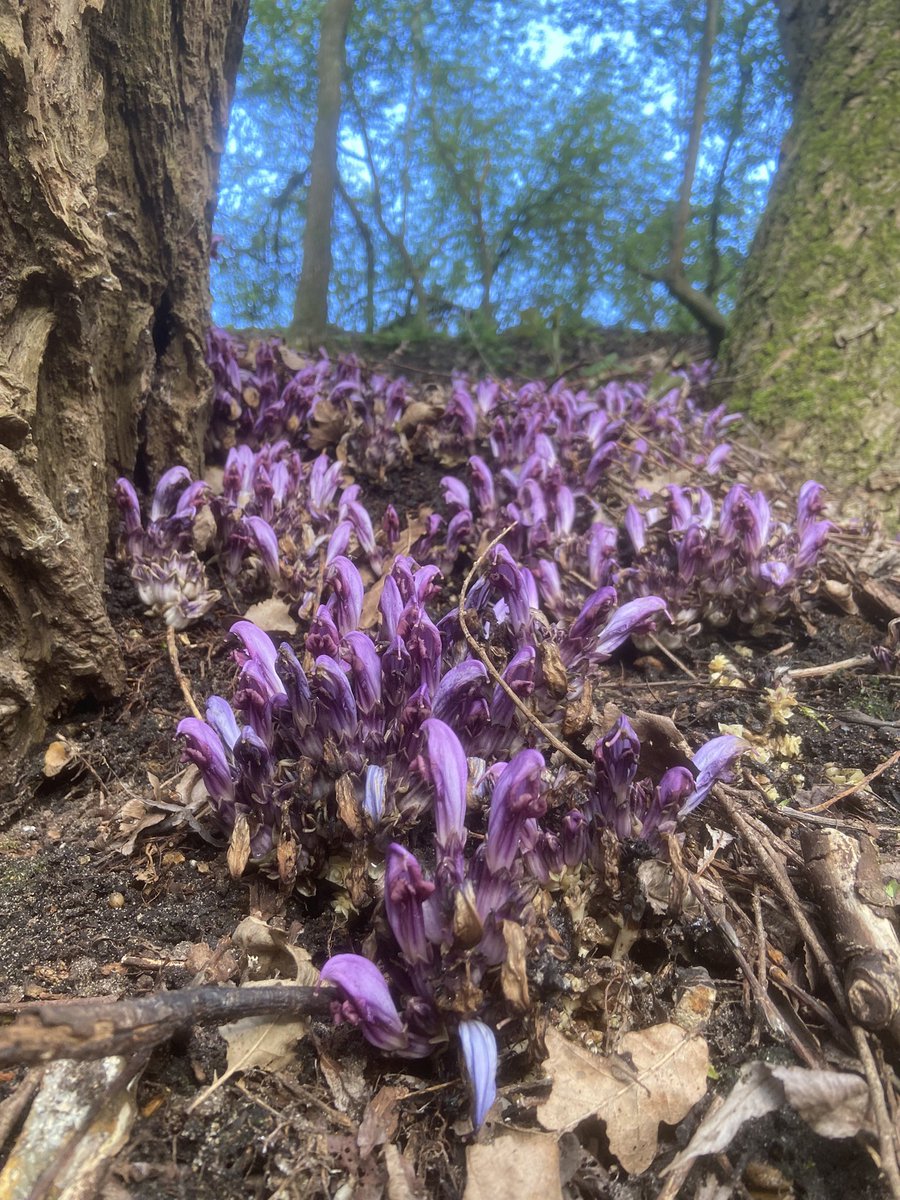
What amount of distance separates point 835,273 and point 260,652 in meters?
5.55

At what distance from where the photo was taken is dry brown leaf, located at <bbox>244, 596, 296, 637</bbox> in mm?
3330

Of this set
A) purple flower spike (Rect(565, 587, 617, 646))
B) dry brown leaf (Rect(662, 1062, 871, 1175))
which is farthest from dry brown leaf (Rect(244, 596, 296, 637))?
dry brown leaf (Rect(662, 1062, 871, 1175))

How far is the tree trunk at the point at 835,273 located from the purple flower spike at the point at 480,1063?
4.65 meters

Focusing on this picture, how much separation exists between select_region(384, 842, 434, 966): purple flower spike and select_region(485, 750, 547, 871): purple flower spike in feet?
0.65

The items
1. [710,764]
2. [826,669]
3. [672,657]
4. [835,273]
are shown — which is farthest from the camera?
[835,273]

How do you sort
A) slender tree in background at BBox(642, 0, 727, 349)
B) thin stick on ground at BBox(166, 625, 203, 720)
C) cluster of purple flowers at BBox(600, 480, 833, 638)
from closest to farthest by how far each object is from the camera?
thin stick on ground at BBox(166, 625, 203, 720)
cluster of purple flowers at BBox(600, 480, 833, 638)
slender tree in background at BBox(642, 0, 727, 349)

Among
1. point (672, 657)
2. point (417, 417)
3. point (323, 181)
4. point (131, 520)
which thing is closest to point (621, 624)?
point (672, 657)

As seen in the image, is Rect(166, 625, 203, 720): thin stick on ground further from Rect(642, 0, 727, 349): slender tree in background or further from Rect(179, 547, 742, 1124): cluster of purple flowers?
Result: Rect(642, 0, 727, 349): slender tree in background

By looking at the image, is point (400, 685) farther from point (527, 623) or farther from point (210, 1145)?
point (210, 1145)

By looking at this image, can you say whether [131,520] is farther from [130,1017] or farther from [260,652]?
[130,1017]

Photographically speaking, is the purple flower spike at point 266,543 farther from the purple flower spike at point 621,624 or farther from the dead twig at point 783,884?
the dead twig at point 783,884

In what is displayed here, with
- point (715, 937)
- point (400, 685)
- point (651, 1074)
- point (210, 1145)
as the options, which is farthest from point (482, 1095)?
point (400, 685)

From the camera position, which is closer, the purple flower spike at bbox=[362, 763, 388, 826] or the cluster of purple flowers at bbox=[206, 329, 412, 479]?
the purple flower spike at bbox=[362, 763, 388, 826]

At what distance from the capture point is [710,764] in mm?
2086
